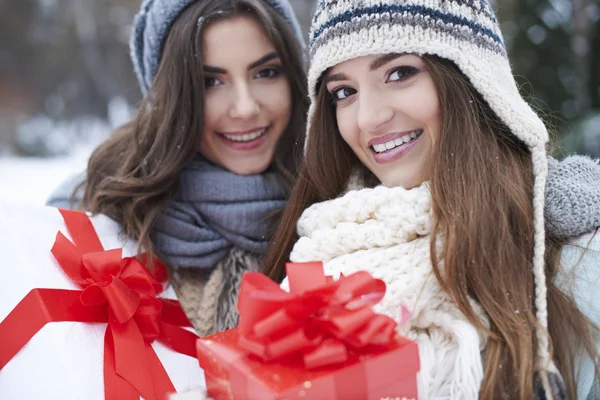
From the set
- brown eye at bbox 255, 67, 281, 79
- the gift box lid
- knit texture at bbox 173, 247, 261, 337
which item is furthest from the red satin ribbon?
brown eye at bbox 255, 67, 281, 79

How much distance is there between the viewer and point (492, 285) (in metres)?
1.42

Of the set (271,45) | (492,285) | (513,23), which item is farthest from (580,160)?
(513,23)

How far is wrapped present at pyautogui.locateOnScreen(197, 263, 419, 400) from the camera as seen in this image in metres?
1.10

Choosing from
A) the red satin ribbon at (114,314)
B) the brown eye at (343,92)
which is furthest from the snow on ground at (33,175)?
the brown eye at (343,92)

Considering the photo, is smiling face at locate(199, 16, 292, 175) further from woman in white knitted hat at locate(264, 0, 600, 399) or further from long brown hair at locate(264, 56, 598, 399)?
long brown hair at locate(264, 56, 598, 399)

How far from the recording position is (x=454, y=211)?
146cm

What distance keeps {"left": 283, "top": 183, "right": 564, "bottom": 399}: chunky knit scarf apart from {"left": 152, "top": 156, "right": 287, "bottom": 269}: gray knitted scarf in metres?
0.45

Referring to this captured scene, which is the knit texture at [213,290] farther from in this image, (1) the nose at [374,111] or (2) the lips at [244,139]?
(1) the nose at [374,111]

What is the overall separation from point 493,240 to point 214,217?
3.57 feet

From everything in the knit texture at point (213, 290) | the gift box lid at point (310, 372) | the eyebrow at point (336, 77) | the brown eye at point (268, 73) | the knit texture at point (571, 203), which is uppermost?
the brown eye at point (268, 73)

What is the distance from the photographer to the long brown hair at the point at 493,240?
135 centimetres

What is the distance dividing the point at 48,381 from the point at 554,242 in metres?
1.42

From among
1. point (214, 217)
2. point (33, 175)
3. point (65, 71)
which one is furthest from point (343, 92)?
point (65, 71)

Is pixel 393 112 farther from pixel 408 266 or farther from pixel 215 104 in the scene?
pixel 215 104
